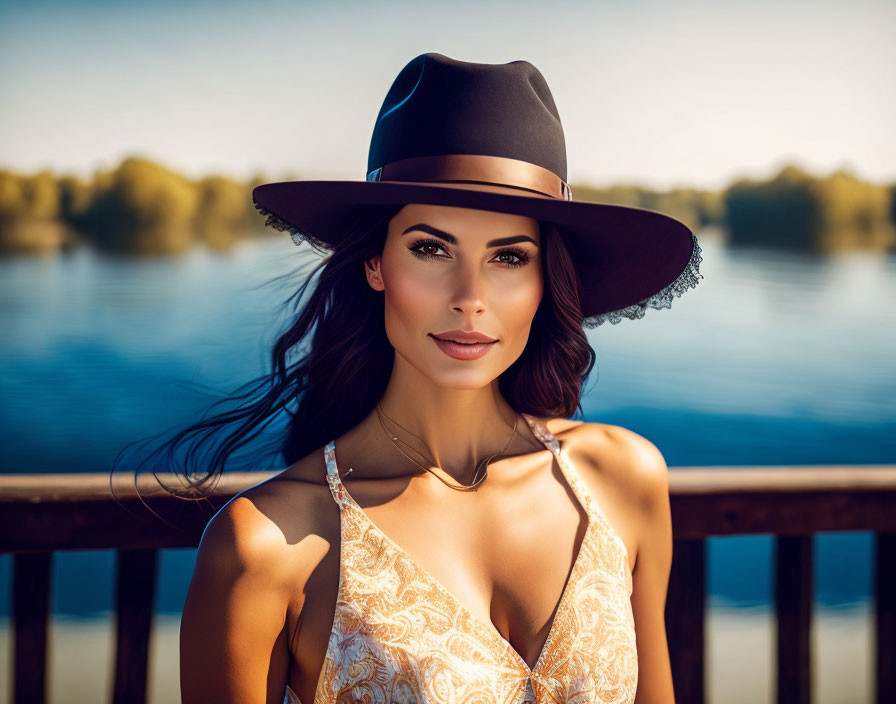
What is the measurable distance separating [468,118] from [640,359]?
7224 mm

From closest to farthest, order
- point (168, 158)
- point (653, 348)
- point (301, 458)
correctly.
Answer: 1. point (301, 458)
2. point (168, 158)
3. point (653, 348)

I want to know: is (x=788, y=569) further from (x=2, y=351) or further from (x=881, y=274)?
(x=2, y=351)

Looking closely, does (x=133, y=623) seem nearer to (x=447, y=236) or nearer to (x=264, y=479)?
(x=264, y=479)

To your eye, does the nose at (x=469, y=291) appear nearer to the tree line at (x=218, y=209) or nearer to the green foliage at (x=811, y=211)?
the tree line at (x=218, y=209)

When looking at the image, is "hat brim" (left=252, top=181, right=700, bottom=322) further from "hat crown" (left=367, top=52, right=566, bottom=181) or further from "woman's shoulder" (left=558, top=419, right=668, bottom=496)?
"woman's shoulder" (left=558, top=419, right=668, bottom=496)

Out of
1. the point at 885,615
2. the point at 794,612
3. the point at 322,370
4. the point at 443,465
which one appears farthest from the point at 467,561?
the point at 885,615

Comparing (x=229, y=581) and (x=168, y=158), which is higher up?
(x=168, y=158)

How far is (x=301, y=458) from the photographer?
1433 millimetres

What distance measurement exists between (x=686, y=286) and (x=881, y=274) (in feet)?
19.9

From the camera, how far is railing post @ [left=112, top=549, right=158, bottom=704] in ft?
5.20

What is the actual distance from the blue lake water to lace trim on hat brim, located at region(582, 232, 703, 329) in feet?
13.7

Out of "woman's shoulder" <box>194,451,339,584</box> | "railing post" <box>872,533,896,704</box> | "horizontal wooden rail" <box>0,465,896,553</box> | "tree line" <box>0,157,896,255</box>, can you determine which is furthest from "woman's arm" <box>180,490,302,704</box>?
"tree line" <box>0,157,896,255</box>

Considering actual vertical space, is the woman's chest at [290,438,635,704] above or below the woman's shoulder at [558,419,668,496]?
below

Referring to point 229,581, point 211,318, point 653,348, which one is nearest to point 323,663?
point 229,581
